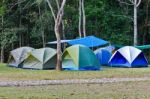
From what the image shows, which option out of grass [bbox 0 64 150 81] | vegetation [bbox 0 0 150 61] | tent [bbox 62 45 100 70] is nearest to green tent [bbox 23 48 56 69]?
tent [bbox 62 45 100 70]

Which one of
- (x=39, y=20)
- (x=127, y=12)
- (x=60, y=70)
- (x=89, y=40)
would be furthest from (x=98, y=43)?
(x=127, y=12)

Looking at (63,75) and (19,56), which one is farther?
(19,56)

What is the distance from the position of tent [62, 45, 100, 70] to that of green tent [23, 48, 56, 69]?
1.17 meters

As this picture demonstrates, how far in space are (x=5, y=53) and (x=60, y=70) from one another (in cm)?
2134

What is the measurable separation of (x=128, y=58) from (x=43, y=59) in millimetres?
6489

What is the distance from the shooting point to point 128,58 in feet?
103

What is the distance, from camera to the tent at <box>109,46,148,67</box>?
31438mm

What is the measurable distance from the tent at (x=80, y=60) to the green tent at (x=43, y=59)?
3.85 ft

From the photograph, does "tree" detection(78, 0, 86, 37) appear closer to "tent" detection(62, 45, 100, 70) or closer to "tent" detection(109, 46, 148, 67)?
"tent" detection(109, 46, 148, 67)

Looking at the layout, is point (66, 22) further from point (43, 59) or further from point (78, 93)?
point (78, 93)

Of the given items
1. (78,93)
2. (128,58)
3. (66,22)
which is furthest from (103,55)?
(78,93)

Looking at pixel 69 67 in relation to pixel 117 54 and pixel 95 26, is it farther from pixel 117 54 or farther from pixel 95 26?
pixel 95 26

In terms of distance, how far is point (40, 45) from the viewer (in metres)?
46.3

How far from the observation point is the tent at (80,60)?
2738cm
